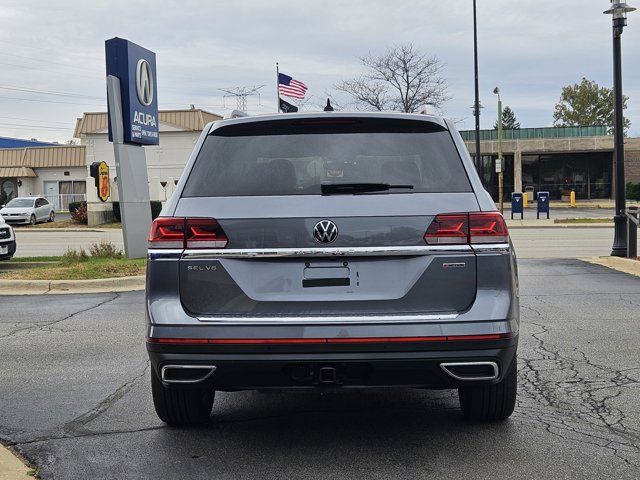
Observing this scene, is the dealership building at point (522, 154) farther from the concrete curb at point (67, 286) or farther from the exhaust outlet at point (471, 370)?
the exhaust outlet at point (471, 370)

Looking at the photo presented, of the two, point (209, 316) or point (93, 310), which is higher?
point (209, 316)

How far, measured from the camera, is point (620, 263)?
14.4m

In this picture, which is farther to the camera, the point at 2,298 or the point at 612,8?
the point at 612,8

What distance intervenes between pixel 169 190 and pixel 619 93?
27978 mm

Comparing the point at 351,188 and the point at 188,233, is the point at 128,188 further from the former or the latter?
the point at 351,188

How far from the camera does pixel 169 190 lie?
40031 millimetres

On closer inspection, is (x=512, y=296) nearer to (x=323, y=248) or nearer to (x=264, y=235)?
(x=323, y=248)

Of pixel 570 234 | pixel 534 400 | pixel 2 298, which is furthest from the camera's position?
pixel 570 234

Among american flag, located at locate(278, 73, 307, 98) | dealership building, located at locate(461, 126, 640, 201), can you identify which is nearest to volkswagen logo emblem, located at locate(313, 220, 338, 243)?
american flag, located at locate(278, 73, 307, 98)

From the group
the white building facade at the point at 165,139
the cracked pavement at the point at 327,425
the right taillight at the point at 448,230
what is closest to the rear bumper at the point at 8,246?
the cracked pavement at the point at 327,425

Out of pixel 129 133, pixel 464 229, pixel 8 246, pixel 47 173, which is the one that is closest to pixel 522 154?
pixel 47 173

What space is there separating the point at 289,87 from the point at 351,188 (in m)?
24.7

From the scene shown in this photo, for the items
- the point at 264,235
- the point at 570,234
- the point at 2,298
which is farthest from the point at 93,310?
the point at 570,234

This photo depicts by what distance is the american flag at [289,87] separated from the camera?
91.2 feet
